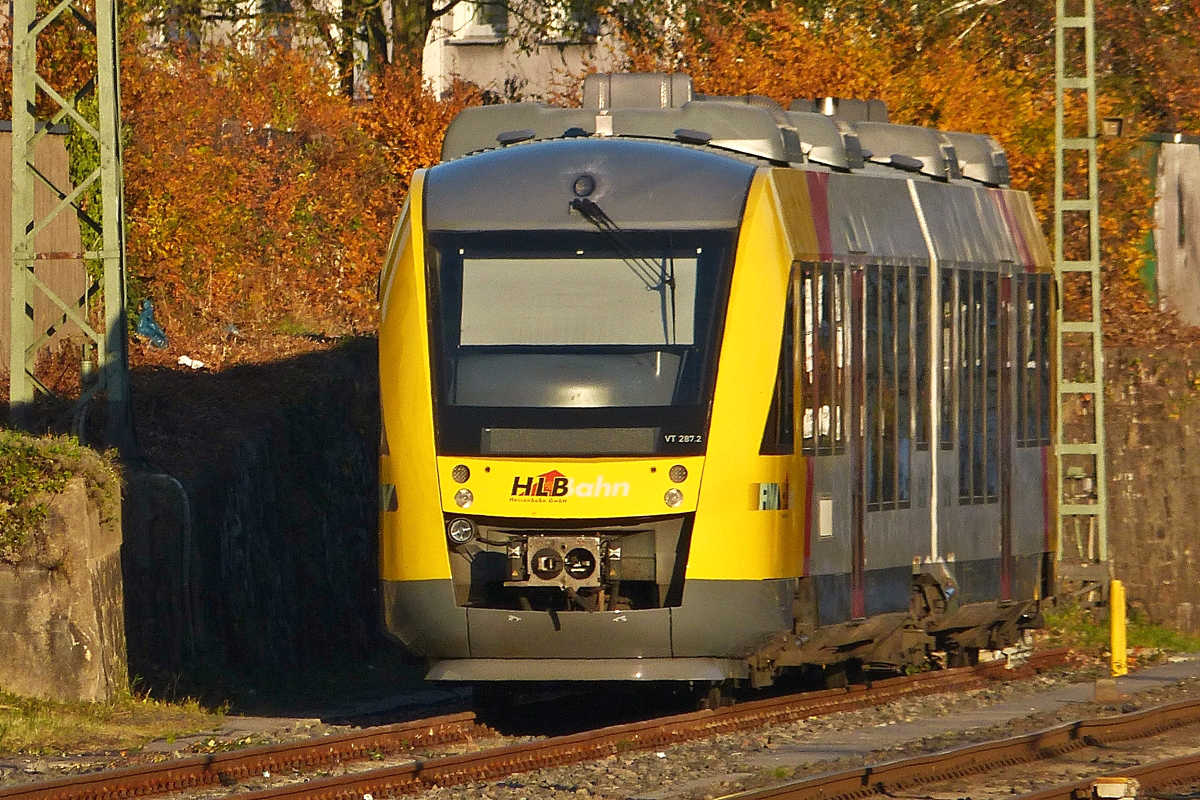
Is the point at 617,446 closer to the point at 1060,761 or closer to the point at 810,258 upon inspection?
the point at 810,258

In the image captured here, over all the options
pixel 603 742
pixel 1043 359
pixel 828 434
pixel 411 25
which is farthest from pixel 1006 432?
pixel 411 25

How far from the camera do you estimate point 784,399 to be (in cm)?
1283

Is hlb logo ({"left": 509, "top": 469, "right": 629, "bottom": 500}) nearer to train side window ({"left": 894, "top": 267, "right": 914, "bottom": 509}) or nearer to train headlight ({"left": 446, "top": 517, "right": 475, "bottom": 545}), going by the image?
train headlight ({"left": 446, "top": 517, "right": 475, "bottom": 545})

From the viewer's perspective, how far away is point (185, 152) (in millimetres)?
27047

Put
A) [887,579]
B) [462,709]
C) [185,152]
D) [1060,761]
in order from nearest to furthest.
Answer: [1060,761] → [887,579] → [462,709] → [185,152]

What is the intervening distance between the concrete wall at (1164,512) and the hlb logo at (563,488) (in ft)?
33.0

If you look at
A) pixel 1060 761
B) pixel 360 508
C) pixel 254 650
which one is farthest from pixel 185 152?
pixel 1060 761

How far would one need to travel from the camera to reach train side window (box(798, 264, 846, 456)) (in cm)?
1314

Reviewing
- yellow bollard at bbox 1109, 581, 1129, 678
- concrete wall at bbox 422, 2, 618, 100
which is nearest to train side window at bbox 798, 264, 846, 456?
yellow bollard at bbox 1109, 581, 1129, 678

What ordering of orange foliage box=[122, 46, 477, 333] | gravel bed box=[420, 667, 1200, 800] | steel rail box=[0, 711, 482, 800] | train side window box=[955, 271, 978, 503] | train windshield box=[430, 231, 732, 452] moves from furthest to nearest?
orange foliage box=[122, 46, 477, 333], train side window box=[955, 271, 978, 503], train windshield box=[430, 231, 732, 452], gravel bed box=[420, 667, 1200, 800], steel rail box=[0, 711, 482, 800]

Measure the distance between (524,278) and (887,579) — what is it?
3154 mm

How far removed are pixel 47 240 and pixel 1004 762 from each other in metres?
12.9

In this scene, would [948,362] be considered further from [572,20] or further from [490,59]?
[490,59]

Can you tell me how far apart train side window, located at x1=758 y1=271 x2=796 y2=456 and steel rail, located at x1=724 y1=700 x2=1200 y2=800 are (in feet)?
6.31
